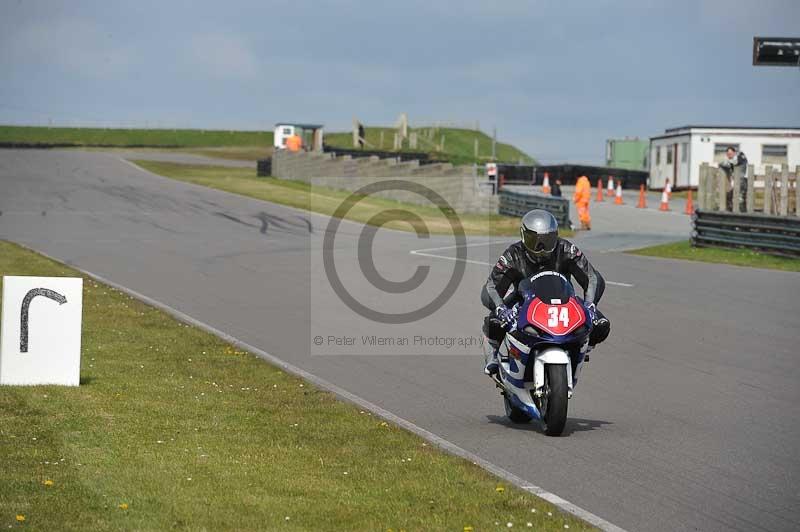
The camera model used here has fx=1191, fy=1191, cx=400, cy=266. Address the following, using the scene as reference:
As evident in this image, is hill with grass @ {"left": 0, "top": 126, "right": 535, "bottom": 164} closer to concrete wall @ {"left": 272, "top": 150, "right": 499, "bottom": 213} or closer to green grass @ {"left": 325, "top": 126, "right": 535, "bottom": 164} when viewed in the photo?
green grass @ {"left": 325, "top": 126, "right": 535, "bottom": 164}

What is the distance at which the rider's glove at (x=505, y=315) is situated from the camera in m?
9.25

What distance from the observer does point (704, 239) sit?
95.2 feet

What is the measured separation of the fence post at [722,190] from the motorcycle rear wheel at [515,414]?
20076mm

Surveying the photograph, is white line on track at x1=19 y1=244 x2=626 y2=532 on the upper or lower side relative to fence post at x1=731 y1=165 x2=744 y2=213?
lower

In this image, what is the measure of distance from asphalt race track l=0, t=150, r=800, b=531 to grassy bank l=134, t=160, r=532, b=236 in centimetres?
309

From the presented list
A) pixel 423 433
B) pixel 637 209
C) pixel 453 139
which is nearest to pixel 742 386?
pixel 423 433

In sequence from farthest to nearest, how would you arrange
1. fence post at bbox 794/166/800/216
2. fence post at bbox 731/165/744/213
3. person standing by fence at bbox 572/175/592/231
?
person standing by fence at bbox 572/175/592/231, fence post at bbox 731/165/744/213, fence post at bbox 794/166/800/216

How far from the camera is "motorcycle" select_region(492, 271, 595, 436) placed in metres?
8.98

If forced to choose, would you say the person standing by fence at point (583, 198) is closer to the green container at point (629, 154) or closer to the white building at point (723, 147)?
the white building at point (723, 147)

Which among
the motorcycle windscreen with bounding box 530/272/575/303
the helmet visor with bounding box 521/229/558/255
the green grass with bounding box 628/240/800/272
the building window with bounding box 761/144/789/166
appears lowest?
the green grass with bounding box 628/240/800/272

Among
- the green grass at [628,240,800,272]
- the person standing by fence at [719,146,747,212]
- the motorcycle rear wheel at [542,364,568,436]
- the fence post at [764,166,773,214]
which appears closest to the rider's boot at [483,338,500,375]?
the motorcycle rear wheel at [542,364,568,436]

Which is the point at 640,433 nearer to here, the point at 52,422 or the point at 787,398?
the point at 787,398

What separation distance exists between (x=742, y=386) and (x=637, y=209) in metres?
32.6

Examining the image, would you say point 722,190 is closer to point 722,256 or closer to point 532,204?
point 722,256
